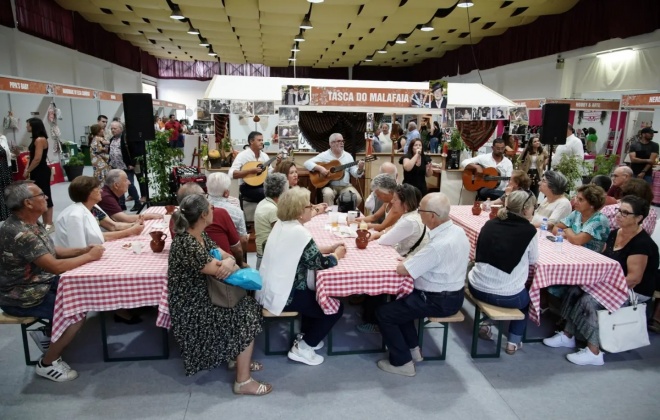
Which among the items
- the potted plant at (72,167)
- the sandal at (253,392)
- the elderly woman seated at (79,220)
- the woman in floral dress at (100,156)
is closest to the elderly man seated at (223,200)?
the elderly woman seated at (79,220)

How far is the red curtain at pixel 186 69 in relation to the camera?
23.4 metres

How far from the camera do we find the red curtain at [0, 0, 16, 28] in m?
8.99

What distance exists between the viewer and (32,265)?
275 cm

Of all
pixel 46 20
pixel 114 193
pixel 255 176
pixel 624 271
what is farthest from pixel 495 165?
pixel 46 20

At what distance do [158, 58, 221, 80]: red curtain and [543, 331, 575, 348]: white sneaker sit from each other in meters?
23.0

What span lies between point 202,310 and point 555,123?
5.67 metres

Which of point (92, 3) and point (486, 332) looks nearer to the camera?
point (486, 332)

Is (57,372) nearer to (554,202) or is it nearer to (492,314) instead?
(492,314)

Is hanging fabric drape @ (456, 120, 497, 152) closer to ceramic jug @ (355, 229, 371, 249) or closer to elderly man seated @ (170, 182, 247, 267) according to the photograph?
ceramic jug @ (355, 229, 371, 249)

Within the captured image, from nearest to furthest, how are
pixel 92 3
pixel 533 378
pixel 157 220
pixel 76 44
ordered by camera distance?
pixel 533 378, pixel 157 220, pixel 92 3, pixel 76 44

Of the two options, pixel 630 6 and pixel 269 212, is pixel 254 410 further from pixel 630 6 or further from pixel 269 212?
pixel 630 6

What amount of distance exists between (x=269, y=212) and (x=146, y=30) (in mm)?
12635

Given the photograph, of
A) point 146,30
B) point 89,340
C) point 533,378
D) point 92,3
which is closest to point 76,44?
point 146,30

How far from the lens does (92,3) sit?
10547 mm
